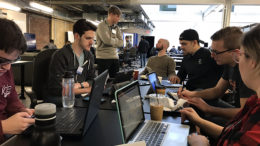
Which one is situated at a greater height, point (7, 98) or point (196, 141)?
point (7, 98)

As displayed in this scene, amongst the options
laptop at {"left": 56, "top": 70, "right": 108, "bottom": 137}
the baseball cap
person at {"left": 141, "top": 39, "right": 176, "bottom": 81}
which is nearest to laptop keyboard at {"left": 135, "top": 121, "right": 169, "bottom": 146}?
laptop at {"left": 56, "top": 70, "right": 108, "bottom": 137}

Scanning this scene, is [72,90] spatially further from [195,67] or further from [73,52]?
[195,67]

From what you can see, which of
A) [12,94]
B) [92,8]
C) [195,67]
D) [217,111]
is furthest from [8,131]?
[92,8]

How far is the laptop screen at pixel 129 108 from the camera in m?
0.86

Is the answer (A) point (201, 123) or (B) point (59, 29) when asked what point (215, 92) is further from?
(B) point (59, 29)

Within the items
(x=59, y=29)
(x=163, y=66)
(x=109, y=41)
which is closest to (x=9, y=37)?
(x=109, y=41)

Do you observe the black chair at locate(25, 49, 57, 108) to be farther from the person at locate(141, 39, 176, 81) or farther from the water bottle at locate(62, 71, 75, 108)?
the person at locate(141, 39, 176, 81)

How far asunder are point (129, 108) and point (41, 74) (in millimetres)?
1202

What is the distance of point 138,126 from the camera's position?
108cm

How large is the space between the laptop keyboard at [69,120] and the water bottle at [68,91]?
0.38 ft

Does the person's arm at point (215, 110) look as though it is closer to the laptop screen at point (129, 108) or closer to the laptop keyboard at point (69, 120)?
the laptop screen at point (129, 108)

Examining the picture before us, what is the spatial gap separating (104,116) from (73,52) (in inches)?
33.1

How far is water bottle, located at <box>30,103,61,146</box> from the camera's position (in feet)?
2.18

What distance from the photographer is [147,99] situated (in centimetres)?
170
